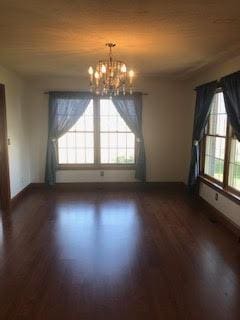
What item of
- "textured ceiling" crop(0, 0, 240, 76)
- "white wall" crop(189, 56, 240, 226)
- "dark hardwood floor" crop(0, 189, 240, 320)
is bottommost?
"dark hardwood floor" crop(0, 189, 240, 320)

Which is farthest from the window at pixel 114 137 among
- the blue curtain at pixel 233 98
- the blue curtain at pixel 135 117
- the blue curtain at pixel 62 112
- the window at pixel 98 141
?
the blue curtain at pixel 233 98

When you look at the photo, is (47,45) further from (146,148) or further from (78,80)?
(146,148)

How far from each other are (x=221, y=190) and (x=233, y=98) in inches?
56.8

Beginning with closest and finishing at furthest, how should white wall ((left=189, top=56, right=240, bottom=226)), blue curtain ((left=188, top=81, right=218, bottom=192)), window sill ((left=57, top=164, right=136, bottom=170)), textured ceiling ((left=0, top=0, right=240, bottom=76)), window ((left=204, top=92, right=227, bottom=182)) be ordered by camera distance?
textured ceiling ((left=0, top=0, right=240, bottom=76)) < white wall ((left=189, top=56, right=240, bottom=226)) < window ((left=204, top=92, right=227, bottom=182)) < blue curtain ((left=188, top=81, right=218, bottom=192)) < window sill ((left=57, top=164, right=136, bottom=170))

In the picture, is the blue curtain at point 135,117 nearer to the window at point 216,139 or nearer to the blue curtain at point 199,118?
the blue curtain at point 199,118

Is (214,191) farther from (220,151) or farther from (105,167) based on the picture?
(105,167)

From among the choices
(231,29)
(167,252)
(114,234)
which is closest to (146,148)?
(114,234)

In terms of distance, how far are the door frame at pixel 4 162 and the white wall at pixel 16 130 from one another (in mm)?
233

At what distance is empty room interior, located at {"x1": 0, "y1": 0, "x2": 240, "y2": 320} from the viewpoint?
7.32 feet

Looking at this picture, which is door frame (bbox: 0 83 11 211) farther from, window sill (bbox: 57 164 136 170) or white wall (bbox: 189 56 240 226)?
white wall (bbox: 189 56 240 226)

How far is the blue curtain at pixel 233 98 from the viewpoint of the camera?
132 inches

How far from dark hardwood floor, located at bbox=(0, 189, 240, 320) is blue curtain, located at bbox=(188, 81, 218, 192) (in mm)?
701

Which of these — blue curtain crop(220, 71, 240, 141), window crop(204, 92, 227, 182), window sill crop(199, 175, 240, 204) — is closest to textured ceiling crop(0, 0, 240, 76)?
blue curtain crop(220, 71, 240, 141)

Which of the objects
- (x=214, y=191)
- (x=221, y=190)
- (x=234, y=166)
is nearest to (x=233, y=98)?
(x=234, y=166)
